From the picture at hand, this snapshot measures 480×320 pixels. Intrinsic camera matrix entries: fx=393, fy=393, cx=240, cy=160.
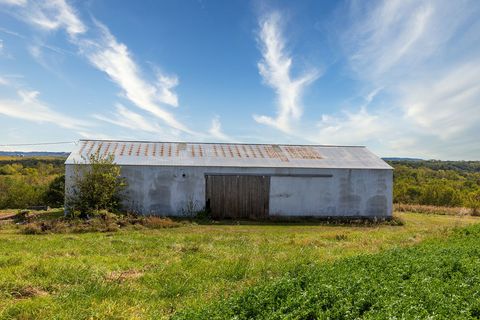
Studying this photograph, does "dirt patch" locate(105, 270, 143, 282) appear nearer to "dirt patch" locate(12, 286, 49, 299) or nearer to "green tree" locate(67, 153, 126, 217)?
"dirt patch" locate(12, 286, 49, 299)

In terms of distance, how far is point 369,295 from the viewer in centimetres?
670

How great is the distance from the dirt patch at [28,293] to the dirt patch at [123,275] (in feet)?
4.86

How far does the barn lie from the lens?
25.0 metres

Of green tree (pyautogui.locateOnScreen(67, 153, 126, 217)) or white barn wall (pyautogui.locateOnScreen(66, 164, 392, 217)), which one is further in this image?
white barn wall (pyautogui.locateOnScreen(66, 164, 392, 217))

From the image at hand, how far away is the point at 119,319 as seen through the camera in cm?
712

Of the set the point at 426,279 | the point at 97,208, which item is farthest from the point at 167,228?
the point at 426,279

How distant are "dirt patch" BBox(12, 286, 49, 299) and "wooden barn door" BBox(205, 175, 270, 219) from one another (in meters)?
16.7

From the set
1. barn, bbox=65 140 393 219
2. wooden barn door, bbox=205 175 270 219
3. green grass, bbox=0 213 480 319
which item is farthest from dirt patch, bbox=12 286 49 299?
wooden barn door, bbox=205 175 270 219

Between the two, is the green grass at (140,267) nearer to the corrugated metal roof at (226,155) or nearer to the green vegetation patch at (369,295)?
the green vegetation patch at (369,295)

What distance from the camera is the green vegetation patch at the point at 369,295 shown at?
19.7ft

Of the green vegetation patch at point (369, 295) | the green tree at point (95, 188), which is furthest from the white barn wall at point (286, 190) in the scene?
the green vegetation patch at point (369, 295)

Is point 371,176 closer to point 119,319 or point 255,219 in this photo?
point 255,219

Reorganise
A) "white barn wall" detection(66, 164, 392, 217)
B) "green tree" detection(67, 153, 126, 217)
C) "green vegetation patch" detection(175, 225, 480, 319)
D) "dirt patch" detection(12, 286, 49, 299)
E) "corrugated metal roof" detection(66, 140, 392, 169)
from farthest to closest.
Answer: "corrugated metal roof" detection(66, 140, 392, 169) < "white barn wall" detection(66, 164, 392, 217) < "green tree" detection(67, 153, 126, 217) < "dirt patch" detection(12, 286, 49, 299) < "green vegetation patch" detection(175, 225, 480, 319)

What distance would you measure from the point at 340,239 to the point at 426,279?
33.8ft
